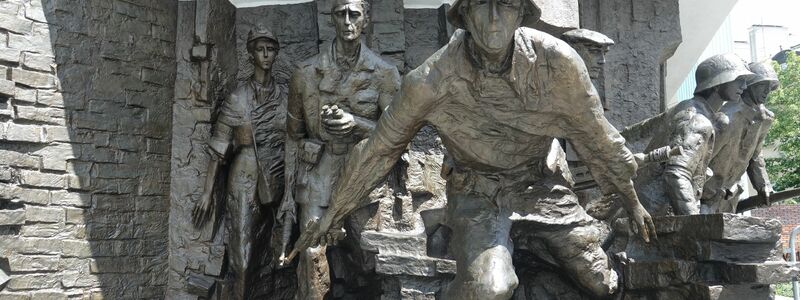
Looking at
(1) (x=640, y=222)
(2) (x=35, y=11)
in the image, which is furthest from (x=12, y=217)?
(1) (x=640, y=222)

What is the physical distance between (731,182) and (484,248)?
4138mm

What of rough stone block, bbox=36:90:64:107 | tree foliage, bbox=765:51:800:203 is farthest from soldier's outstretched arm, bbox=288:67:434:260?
tree foliage, bbox=765:51:800:203

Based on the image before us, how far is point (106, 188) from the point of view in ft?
22.2

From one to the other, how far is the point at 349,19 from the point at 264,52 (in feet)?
3.59

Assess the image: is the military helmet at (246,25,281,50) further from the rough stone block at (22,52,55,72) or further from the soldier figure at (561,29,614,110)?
the soldier figure at (561,29,614,110)

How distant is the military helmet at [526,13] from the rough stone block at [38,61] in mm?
3916

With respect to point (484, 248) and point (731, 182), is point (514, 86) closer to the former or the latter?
point (484, 248)

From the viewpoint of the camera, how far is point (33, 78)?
6457 mm

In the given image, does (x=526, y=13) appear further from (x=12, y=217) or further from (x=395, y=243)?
(x=12, y=217)

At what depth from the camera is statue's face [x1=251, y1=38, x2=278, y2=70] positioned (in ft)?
22.3

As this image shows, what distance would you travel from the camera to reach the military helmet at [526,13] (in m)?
4.04

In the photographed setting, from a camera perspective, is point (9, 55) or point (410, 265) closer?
point (410, 265)

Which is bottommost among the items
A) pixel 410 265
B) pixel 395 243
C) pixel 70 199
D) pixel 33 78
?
pixel 410 265

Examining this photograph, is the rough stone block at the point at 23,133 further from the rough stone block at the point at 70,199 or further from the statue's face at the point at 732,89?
the statue's face at the point at 732,89
